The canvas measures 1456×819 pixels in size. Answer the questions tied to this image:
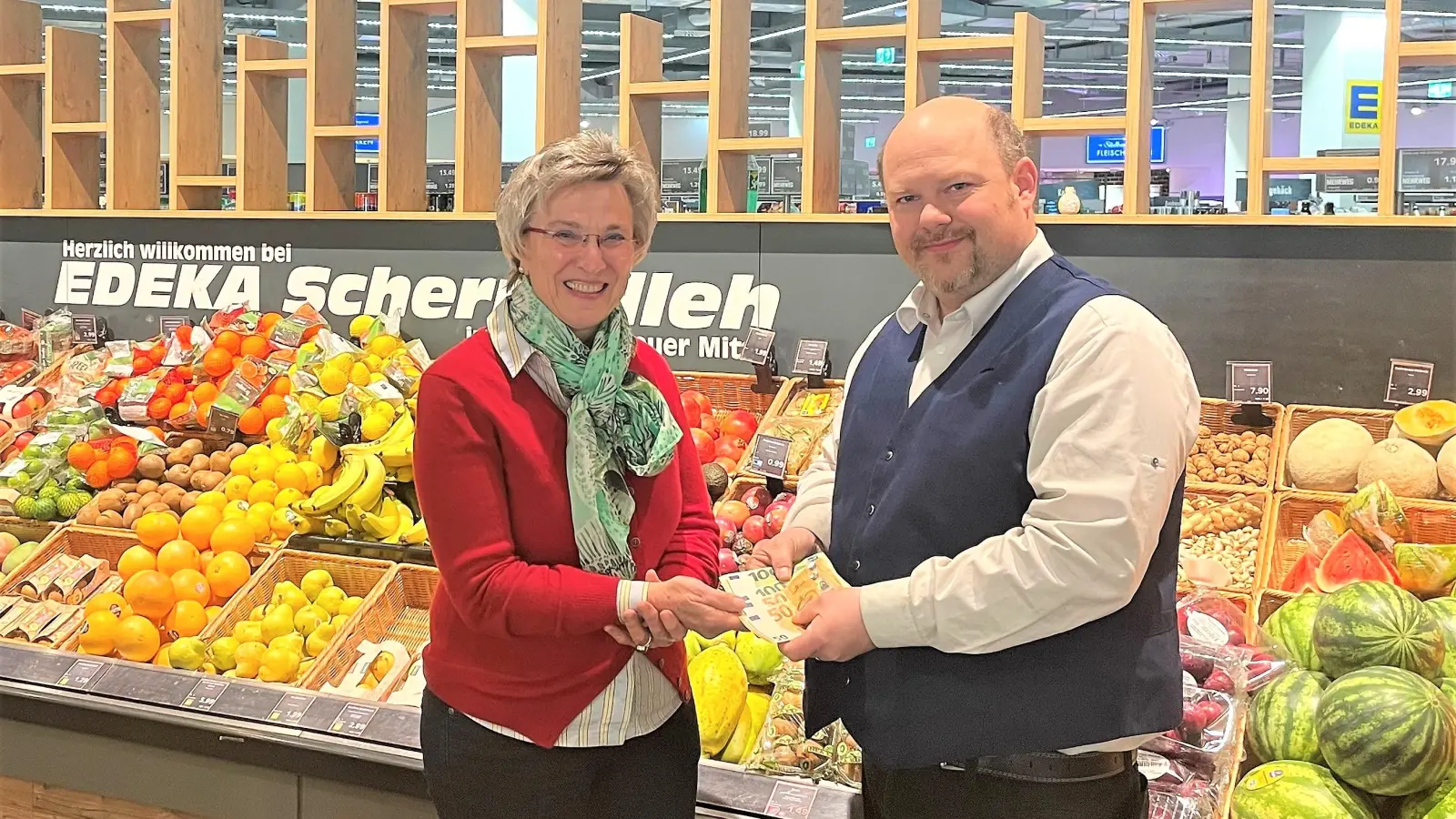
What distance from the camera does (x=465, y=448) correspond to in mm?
1886

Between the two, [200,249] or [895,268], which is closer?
[895,268]

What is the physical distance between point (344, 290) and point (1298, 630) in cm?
355

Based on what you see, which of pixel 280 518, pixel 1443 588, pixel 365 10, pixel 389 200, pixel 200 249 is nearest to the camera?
pixel 1443 588

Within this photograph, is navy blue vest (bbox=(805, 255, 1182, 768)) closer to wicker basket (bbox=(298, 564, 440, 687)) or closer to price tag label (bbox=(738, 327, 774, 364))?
wicker basket (bbox=(298, 564, 440, 687))

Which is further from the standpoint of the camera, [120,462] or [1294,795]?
[120,462]

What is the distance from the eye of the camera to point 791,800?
2.48 metres

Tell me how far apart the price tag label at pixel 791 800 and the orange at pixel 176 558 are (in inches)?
73.4

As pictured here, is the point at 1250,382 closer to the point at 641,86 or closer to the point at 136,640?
the point at 641,86

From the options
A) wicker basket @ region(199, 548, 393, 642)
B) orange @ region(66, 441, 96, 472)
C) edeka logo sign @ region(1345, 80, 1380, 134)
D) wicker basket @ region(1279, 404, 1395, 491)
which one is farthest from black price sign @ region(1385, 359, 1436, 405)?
edeka logo sign @ region(1345, 80, 1380, 134)

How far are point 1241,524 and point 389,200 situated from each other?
310cm

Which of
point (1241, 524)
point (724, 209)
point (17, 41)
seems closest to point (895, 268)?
point (724, 209)

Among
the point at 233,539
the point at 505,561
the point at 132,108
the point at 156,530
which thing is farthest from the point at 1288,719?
the point at 132,108

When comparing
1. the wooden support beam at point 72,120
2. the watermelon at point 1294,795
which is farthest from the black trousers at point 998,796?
the wooden support beam at point 72,120

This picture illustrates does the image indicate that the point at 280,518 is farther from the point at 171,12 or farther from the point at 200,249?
the point at 171,12
